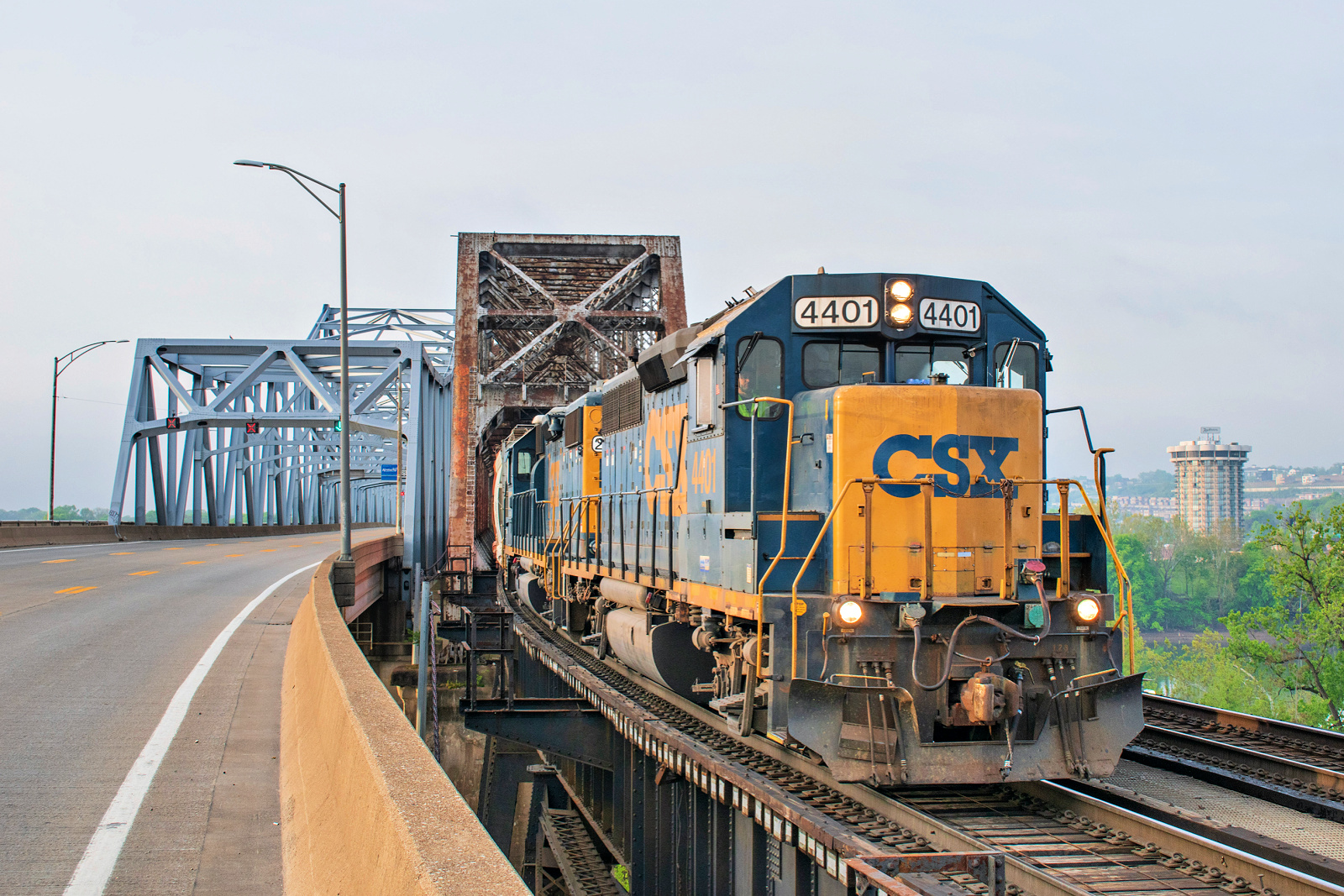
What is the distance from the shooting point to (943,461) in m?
7.96

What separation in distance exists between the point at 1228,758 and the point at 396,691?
55.5 ft

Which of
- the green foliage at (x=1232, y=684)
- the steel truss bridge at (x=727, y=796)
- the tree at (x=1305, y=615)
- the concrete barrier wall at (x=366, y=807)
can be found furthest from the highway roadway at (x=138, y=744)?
the green foliage at (x=1232, y=684)

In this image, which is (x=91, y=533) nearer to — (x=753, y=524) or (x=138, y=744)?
(x=138, y=744)

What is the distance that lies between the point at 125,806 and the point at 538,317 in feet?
102

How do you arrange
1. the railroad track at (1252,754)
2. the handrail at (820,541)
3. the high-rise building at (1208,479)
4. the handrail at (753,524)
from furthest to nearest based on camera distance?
the high-rise building at (1208,479), the railroad track at (1252,754), the handrail at (753,524), the handrail at (820,541)

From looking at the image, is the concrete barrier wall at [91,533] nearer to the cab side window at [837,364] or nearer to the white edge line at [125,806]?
the white edge line at [125,806]

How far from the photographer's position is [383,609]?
2897cm

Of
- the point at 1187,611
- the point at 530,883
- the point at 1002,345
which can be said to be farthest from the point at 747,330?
the point at 1187,611

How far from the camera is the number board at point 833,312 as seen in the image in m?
8.66

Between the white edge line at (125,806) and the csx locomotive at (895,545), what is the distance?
418 centimetres

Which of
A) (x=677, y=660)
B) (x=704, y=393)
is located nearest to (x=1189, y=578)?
(x=677, y=660)

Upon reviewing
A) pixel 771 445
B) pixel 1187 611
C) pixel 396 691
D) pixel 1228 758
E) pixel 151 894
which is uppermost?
pixel 771 445

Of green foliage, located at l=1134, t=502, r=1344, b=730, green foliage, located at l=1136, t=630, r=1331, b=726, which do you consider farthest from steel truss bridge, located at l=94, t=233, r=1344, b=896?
green foliage, located at l=1136, t=630, r=1331, b=726

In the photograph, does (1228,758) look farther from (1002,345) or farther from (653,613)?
(653,613)
